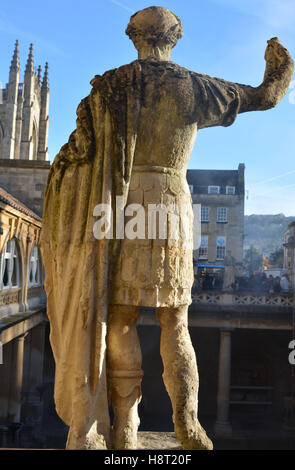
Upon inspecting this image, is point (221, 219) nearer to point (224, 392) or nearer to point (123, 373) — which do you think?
point (224, 392)

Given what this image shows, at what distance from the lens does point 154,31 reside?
3078 mm

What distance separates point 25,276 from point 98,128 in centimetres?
1493

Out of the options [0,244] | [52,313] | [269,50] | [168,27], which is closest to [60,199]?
[52,313]

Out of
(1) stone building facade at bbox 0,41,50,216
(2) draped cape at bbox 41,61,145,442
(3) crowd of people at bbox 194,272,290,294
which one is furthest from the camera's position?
(1) stone building facade at bbox 0,41,50,216

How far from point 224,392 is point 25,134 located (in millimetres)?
27860

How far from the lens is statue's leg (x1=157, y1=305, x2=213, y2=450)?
2.84 metres

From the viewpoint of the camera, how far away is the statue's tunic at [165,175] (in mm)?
2869

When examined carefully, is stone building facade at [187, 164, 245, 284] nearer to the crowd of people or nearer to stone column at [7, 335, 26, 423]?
the crowd of people

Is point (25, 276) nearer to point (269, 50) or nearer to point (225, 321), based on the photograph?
point (225, 321)

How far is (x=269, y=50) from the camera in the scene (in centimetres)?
321

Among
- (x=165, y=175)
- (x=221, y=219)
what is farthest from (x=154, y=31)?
(x=221, y=219)

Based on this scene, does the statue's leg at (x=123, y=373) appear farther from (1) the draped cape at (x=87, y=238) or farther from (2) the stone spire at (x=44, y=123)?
(2) the stone spire at (x=44, y=123)

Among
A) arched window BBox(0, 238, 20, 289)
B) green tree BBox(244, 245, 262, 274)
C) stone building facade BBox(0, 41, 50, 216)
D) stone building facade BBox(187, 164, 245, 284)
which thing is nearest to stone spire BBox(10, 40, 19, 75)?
stone building facade BBox(0, 41, 50, 216)
